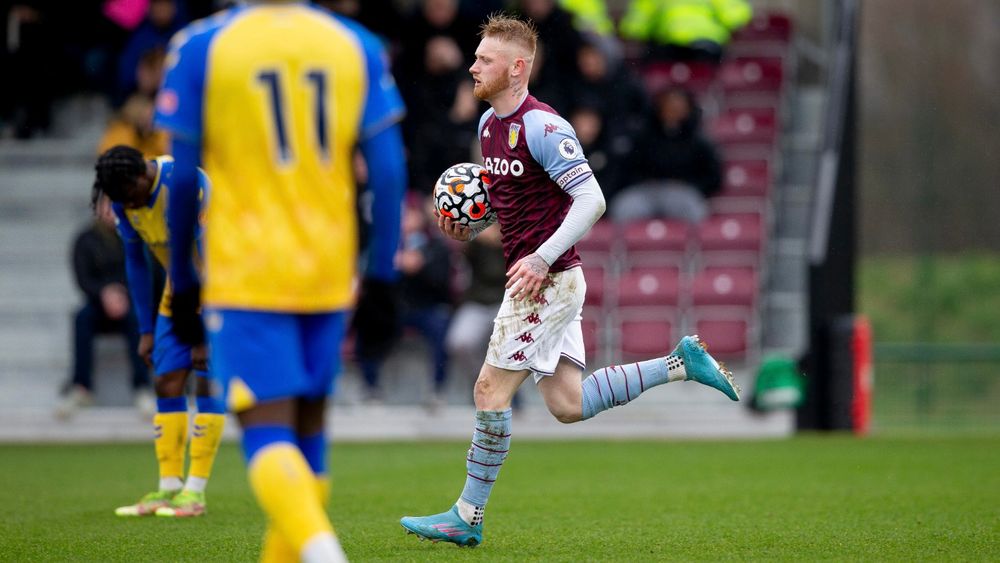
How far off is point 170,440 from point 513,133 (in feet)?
9.22

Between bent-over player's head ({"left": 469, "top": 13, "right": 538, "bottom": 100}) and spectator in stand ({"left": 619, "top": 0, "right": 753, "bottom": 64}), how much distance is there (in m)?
10.8

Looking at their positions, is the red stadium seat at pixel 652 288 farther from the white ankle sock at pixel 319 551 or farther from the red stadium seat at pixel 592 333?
the white ankle sock at pixel 319 551

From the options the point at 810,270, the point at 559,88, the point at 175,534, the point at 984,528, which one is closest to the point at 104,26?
the point at 559,88

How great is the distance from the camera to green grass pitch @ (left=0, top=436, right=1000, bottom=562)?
6.09 metres

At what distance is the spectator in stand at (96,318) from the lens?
1365 cm

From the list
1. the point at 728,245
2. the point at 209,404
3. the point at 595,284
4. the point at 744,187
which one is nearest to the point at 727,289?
the point at 728,245

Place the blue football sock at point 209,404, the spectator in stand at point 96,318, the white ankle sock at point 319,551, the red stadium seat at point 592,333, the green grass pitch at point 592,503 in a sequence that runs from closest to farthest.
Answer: the white ankle sock at point 319,551 → the green grass pitch at point 592,503 → the blue football sock at point 209,404 → the spectator in stand at point 96,318 → the red stadium seat at point 592,333

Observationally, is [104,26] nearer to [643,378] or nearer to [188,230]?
[643,378]

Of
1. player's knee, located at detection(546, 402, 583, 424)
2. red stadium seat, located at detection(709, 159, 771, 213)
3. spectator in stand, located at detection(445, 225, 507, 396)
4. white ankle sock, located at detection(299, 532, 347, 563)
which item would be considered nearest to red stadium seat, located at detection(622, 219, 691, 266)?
red stadium seat, located at detection(709, 159, 771, 213)

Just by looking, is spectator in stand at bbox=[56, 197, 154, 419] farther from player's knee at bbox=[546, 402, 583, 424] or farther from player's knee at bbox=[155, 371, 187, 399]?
player's knee at bbox=[546, 402, 583, 424]

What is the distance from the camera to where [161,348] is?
7594mm

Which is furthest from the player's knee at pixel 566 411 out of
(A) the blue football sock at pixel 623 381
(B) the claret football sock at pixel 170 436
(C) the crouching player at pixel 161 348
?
(B) the claret football sock at pixel 170 436

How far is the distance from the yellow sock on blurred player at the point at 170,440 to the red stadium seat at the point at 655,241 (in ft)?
26.7

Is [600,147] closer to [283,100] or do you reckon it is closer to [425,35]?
[425,35]
